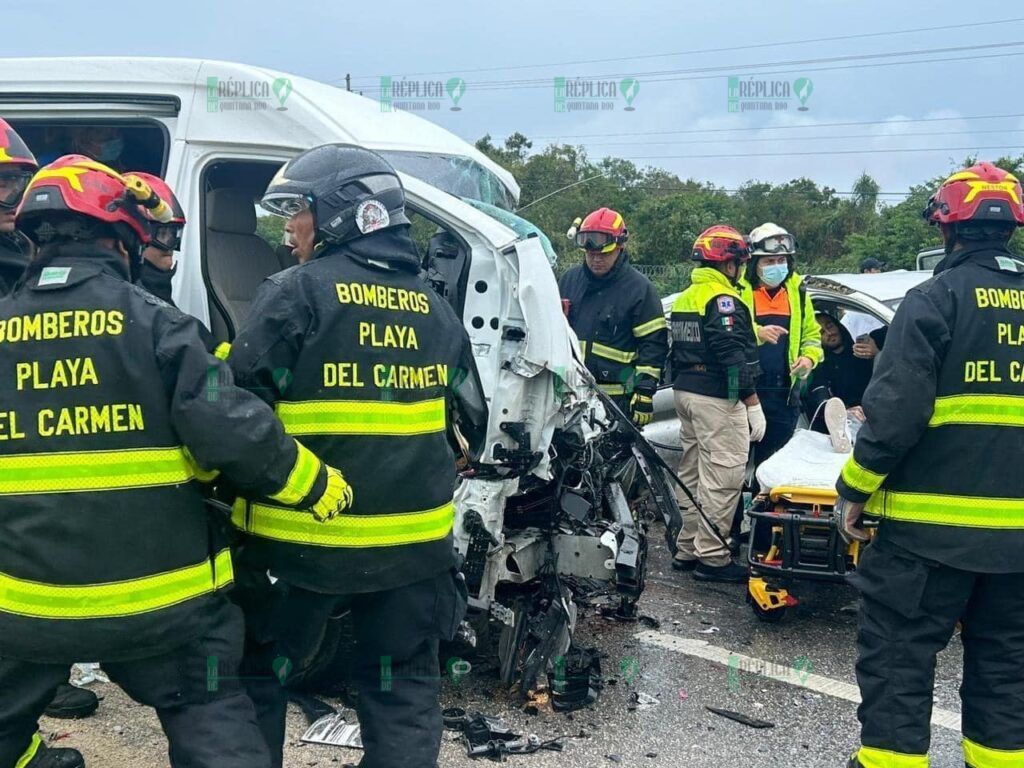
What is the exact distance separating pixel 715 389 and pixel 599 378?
0.73m

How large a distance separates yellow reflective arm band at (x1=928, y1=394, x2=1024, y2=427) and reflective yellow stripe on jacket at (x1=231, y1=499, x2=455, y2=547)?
168cm

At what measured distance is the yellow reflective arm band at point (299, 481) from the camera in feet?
8.27

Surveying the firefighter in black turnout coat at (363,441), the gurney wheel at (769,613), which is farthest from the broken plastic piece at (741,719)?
the firefighter in black turnout coat at (363,441)

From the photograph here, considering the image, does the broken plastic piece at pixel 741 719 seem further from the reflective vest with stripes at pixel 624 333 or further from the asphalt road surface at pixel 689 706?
the reflective vest with stripes at pixel 624 333

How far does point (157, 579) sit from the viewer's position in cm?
240

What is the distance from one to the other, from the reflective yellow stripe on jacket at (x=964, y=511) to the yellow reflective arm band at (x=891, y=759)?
0.72m

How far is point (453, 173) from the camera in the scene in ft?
14.9

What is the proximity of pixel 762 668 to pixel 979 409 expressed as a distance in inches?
74.3

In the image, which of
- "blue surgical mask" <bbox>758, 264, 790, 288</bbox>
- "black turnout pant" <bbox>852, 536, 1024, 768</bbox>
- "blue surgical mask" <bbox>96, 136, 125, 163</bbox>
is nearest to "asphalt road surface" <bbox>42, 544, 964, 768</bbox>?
"black turnout pant" <bbox>852, 536, 1024, 768</bbox>

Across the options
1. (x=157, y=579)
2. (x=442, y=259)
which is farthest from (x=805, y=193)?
(x=157, y=579)

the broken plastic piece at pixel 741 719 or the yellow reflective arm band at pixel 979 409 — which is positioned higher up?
the yellow reflective arm band at pixel 979 409

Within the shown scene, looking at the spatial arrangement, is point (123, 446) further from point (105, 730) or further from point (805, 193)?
point (805, 193)

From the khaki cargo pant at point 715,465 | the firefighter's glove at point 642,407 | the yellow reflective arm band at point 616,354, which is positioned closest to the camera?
the khaki cargo pant at point 715,465

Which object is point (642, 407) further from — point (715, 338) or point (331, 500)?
point (331, 500)
